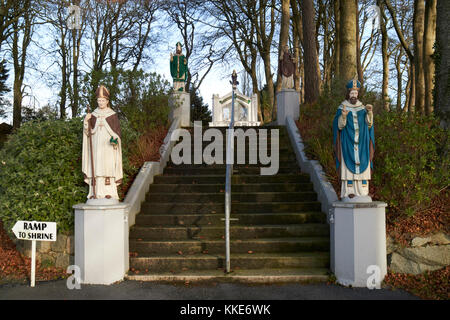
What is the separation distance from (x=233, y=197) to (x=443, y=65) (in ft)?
16.7

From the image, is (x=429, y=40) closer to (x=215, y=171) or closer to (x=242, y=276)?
(x=215, y=171)

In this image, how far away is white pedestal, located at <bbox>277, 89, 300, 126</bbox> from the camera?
412 inches

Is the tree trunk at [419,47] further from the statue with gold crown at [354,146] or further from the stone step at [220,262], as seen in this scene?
the stone step at [220,262]

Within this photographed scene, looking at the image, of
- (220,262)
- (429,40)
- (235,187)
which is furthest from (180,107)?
(429,40)

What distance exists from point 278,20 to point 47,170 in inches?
716

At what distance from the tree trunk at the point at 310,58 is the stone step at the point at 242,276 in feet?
Result: 25.3

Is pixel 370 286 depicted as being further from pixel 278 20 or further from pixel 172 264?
pixel 278 20

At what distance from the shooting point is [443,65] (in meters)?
7.51

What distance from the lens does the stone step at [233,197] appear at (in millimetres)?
7129

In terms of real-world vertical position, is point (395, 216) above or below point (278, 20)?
below

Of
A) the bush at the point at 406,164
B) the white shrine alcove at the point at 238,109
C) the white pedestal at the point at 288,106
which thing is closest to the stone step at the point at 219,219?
the bush at the point at 406,164

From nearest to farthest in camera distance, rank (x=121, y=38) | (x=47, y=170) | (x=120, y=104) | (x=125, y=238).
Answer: (x=125, y=238) → (x=47, y=170) → (x=120, y=104) → (x=121, y=38)

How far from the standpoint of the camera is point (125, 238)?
559 cm
